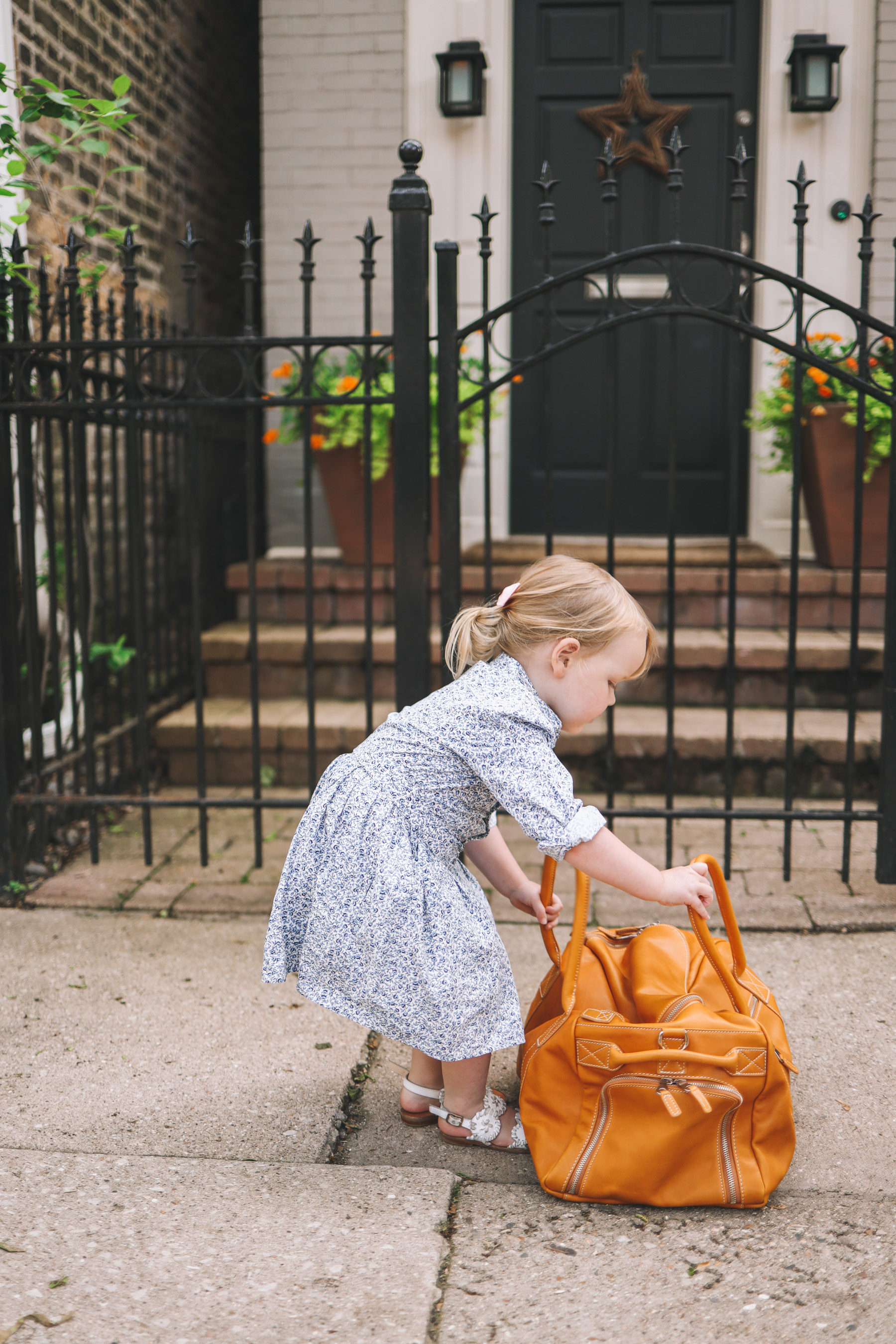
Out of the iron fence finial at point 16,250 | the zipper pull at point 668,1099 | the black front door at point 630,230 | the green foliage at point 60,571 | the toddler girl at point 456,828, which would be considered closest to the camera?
the zipper pull at point 668,1099

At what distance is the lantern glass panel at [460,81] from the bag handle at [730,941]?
4363 millimetres

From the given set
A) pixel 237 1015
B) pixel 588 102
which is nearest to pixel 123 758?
pixel 237 1015

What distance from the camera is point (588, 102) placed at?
516 cm

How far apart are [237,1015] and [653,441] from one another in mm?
3765

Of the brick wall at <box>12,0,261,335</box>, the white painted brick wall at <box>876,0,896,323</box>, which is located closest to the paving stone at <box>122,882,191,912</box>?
the brick wall at <box>12,0,261,335</box>

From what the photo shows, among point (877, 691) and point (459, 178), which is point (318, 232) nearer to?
point (459, 178)

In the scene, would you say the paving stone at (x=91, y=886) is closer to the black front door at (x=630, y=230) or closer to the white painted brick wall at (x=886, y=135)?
the black front door at (x=630, y=230)

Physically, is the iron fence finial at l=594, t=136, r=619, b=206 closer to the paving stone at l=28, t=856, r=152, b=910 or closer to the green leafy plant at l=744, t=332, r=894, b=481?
the green leafy plant at l=744, t=332, r=894, b=481

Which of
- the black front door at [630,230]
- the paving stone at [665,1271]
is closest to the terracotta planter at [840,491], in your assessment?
the black front door at [630,230]

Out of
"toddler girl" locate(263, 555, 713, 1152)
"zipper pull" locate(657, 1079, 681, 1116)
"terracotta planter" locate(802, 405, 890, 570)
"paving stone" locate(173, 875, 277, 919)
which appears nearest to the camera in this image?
"zipper pull" locate(657, 1079, 681, 1116)

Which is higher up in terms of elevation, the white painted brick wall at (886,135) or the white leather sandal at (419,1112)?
the white painted brick wall at (886,135)

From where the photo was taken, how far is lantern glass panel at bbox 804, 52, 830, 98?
15.8 feet

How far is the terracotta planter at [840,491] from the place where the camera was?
4.45 metres

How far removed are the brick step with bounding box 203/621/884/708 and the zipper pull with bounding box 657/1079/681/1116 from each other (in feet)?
8.41
